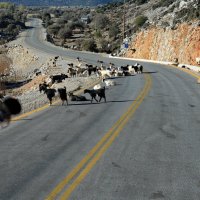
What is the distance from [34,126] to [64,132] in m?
1.79

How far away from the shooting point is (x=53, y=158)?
1146cm

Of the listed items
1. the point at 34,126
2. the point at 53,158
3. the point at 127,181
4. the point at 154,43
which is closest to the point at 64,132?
the point at 34,126

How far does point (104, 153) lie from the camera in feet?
38.7

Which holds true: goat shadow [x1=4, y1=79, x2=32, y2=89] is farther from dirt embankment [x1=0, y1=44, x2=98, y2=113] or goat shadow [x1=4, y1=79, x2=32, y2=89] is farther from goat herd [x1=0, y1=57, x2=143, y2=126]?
goat herd [x1=0, y1=57, x2=143, y2=126]

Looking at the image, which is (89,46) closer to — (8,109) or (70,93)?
(70,93)

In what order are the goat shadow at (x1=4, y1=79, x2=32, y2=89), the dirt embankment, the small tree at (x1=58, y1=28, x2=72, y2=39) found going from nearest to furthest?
1. the dirt embankment
2. the goat shadow at (x1=4, y1=79, x2=32, y2=89)
3. the small tree at (x1=58, y1=28, x2=72, y2=39)

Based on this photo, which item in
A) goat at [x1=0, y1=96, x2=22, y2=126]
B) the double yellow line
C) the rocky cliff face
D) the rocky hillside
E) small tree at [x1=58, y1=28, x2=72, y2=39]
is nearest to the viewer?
goat at [x1=0, y1=96, x2=22, y2=126]

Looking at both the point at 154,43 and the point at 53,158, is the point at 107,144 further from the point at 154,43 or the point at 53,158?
the point at 154,43

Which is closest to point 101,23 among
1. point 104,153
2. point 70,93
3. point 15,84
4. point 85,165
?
point 15,84

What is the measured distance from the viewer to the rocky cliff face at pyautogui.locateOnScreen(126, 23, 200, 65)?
185 ft

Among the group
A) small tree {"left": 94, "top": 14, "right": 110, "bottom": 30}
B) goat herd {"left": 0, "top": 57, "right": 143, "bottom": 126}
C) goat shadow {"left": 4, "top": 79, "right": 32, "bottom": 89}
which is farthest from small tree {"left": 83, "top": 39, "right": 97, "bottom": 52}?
goat herd {"left": 0, "top": 57, "right": 143, "bottom": 126}

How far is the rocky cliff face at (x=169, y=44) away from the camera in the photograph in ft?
185

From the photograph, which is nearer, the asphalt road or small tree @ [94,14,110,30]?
the asphalt road

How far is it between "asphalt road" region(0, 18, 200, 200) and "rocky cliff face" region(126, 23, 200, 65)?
3734cm
